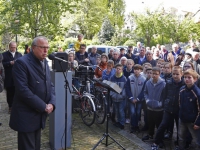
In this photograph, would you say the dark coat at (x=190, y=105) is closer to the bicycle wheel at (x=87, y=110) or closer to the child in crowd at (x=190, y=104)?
the child in crowd at (x=190, y=104)

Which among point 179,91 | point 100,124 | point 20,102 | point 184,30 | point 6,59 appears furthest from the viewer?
point 184,30

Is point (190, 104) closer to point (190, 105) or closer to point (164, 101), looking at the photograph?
point (190, 105)

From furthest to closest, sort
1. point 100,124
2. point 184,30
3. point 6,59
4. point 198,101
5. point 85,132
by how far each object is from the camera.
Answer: point 184,30 → point 6,59 → point 100,124 → point 85,132 → point 198,101

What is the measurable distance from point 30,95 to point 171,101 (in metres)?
2.83

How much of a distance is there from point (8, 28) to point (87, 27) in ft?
75.4

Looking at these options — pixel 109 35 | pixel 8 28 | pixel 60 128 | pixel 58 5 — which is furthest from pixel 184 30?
pixel 60 128

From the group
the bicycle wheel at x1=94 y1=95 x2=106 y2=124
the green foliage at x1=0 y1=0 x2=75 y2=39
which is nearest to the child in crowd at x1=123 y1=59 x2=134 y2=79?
the bicycle wheel at x1=94 y1=95 x2=106 y2=124

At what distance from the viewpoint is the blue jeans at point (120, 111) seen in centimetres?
648

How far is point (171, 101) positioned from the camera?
199 inches

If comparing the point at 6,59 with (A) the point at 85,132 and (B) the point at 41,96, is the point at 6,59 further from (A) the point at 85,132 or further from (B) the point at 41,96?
(B) the point at 41,96

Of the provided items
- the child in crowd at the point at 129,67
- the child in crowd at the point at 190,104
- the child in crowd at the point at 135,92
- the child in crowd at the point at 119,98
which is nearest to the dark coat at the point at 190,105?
the child in crowd at the point at 190,104

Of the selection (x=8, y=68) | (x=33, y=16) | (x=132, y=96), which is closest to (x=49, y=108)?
(x=132, y=96)

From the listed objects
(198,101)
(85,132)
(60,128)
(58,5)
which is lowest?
(85,132)

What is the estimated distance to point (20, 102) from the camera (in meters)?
3.44
